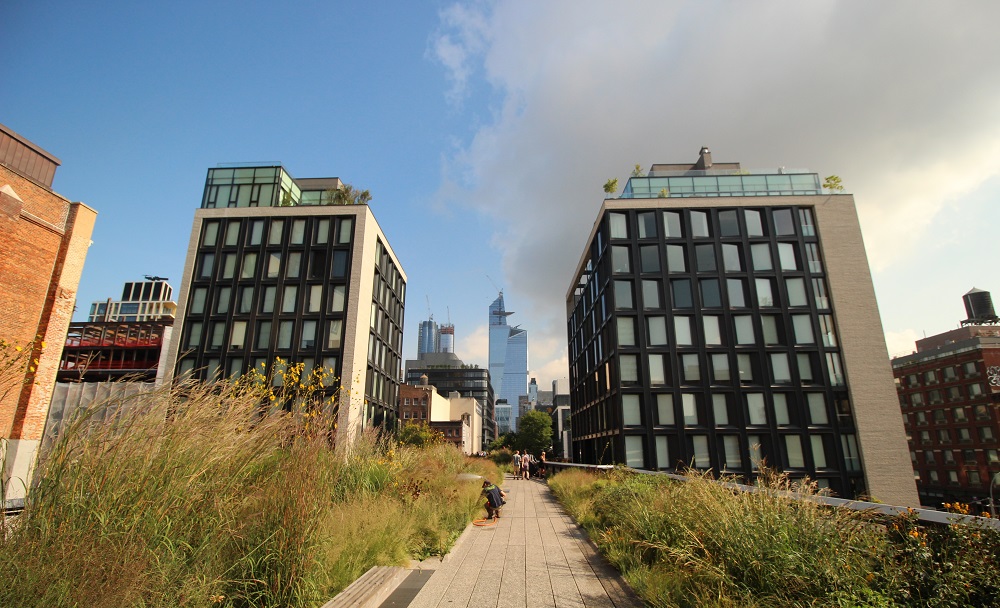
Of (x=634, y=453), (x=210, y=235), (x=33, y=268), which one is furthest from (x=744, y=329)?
(x=210, y=235)

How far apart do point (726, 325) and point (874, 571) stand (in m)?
33.7

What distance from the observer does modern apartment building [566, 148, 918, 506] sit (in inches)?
1309

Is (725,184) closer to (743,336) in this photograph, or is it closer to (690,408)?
(743,336)

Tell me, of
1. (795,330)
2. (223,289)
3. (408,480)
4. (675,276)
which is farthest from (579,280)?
(408,480)

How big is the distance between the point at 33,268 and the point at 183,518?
66.7ft

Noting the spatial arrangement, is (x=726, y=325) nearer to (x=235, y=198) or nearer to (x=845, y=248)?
(x=845, y=248)

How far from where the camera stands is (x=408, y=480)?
1099cm

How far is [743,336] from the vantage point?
117 feet

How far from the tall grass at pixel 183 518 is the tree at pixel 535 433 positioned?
71.7m

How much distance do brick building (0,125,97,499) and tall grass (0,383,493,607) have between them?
1648 centimetres

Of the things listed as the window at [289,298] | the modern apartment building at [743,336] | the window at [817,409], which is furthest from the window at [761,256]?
the window at [289,298]

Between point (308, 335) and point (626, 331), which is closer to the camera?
point (626, 331)

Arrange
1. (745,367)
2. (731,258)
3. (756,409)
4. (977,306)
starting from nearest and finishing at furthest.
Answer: (756,409) → (745,367) → (731,258) → (977,306)

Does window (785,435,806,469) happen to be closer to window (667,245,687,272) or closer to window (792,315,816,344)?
window (792,315,816,344)
